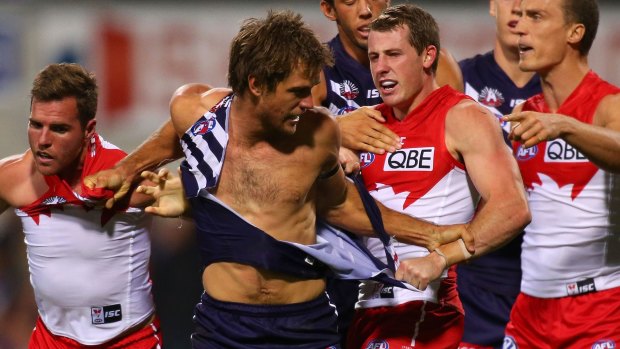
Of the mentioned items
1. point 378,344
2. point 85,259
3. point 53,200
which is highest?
point 53,200

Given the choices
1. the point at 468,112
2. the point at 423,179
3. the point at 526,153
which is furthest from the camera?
the point at 526,153

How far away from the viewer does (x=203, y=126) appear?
5066 mm

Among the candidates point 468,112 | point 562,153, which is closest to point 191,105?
point 468,112

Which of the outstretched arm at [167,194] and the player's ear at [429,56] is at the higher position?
the player's ear at [429,56]

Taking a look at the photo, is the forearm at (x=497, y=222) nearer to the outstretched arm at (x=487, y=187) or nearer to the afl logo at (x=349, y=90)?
the outstretched arm at (x=487, y=187)

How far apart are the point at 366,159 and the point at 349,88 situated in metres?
0.71

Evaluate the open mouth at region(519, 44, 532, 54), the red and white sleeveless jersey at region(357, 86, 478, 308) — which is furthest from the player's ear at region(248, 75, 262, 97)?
the open mouth at region(519, 44, 532, 54)

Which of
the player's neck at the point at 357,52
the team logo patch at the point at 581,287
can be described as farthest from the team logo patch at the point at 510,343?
the player's neck at the point at 357,52

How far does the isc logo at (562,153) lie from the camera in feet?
18.8

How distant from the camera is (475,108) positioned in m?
5.17

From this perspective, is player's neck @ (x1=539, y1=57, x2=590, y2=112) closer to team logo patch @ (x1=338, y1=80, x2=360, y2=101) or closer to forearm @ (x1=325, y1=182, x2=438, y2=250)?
team logo patch @ (x1=338, y1=80, x2=360, y2=101)

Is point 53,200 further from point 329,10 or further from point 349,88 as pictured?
point 329,10

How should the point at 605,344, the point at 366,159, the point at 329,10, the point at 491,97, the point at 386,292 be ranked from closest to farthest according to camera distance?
the point at 386,292 → the point at 366,159 → the point at 605,344 → the point at 329,10 → the point at 491,97

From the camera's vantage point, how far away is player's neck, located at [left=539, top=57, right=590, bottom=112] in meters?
5.75
